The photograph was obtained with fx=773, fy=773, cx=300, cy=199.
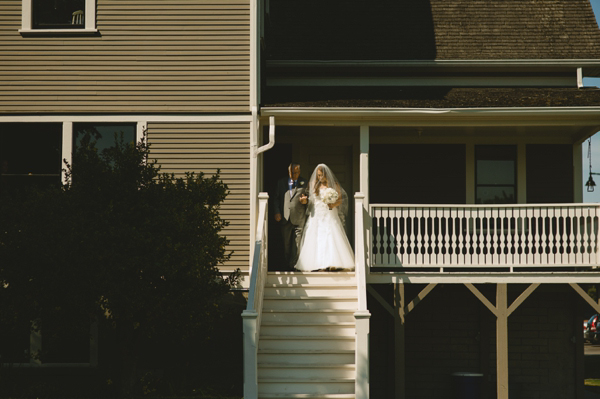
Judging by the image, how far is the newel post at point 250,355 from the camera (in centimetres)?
979

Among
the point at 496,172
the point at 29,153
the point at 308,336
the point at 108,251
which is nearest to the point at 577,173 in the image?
the point at 496,172

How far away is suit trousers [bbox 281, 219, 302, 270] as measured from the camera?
12.7 m

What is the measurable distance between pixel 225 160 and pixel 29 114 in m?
3.26

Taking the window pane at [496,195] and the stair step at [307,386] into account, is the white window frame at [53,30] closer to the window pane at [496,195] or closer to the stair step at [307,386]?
the stair step at [307,386]

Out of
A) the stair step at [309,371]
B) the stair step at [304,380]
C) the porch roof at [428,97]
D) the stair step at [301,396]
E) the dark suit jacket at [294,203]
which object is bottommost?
the stair step at [301,396]

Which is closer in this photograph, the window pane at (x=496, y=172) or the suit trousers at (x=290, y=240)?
the suit trousers at (x=290, y=240)

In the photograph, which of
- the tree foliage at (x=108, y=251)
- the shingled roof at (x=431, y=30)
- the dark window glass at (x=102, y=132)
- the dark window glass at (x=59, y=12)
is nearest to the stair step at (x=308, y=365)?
the tree foliage at (x=108, y=251)

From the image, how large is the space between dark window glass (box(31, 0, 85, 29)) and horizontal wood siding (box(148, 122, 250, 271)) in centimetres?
226

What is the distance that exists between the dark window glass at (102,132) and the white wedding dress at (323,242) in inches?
124

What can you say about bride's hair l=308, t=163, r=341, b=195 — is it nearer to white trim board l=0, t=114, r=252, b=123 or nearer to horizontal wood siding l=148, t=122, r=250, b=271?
horizontal wood siding l=148, t=122, r=250, b=271

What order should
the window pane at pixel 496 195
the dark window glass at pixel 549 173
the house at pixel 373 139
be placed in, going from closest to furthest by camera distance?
the house at pixel 373 139, the dark window glass at pixel 549 173, the window pane at pixel 496 195

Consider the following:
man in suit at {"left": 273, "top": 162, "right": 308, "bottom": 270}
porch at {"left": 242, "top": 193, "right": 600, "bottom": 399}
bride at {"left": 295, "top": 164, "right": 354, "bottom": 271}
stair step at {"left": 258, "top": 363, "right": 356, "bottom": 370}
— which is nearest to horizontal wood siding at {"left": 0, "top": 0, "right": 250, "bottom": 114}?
man in suit at {"left": 273, "top": 162, "right": 308, "bottom": 270}

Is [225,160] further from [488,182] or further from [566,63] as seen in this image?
[566,63]

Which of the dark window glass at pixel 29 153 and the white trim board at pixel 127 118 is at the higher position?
the white trim board at pixel 127 118
